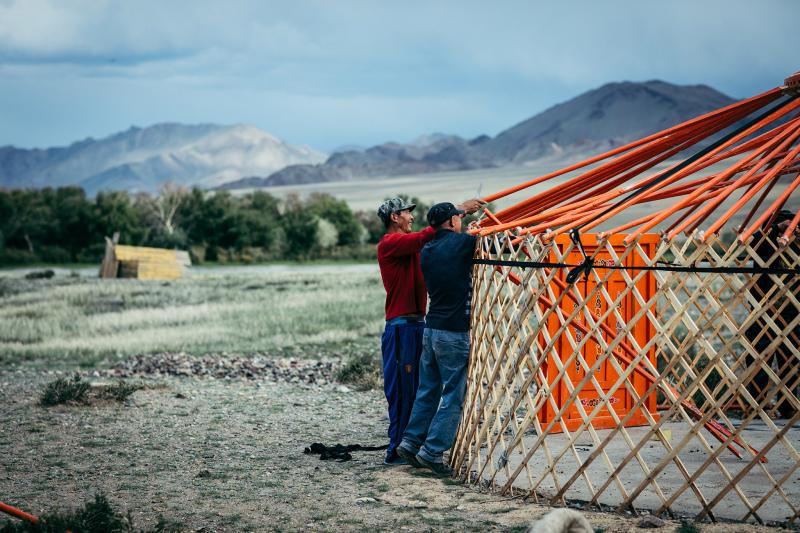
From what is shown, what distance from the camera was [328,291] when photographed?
64.2 ft

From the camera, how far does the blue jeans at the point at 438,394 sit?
184 inches

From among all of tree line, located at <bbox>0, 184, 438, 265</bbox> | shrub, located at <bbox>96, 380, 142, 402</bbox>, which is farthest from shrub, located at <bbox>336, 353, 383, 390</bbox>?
tree line, located at <bbox>0, 184, 438, 265</bbox>

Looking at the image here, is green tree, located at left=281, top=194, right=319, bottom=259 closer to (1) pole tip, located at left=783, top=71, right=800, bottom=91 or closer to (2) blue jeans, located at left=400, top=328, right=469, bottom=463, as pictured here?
(2) blue jeans, located at left=400, top=328, right=469, bottom=463

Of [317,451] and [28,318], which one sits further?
[28,318]

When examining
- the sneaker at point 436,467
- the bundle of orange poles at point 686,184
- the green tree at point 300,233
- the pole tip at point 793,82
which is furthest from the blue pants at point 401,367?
the green tree at point 300,233

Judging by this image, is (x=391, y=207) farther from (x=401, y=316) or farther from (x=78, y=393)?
(x=78, y=393)

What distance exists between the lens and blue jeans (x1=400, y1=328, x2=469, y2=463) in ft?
15.4

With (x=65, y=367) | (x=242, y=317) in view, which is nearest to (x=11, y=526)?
(x=65, y=367)

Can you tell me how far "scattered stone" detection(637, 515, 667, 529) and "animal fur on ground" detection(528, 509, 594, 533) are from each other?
2.77ft

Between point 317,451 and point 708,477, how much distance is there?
2.35m

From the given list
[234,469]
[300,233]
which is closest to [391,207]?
[234,469]

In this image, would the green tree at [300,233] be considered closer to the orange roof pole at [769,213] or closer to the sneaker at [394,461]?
the sneaker at [394,461]

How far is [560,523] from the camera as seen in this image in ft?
9.77

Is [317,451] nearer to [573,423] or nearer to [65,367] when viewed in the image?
[573,423]
